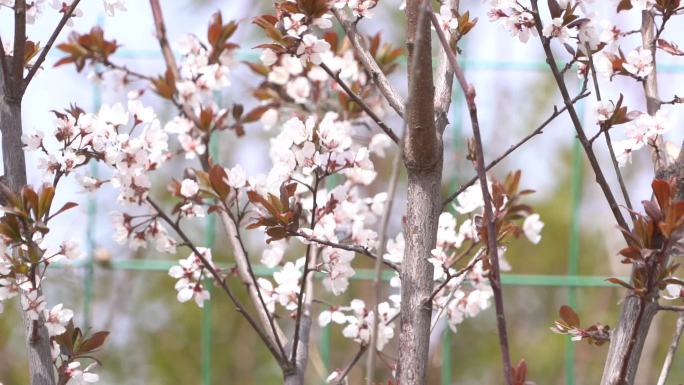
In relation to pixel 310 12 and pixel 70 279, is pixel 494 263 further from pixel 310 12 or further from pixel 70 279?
pixel 70 279

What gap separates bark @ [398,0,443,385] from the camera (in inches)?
42.0

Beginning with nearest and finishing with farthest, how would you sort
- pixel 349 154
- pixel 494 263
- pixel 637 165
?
1. pixel 494 263
2. pixel 349 154
3. pixel 637 165

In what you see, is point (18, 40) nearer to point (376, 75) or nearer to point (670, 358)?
point (376, 75)

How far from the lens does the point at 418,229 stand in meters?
1.10

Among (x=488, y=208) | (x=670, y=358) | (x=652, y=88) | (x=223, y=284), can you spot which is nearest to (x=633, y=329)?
(x=670, y=358)

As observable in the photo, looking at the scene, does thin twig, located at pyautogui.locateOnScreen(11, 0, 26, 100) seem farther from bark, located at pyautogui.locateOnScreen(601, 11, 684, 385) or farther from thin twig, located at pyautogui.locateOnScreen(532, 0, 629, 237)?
bark, located at pyautogui.locateOnScreen(601, 11, 684, 385)

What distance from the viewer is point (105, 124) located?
124 cm

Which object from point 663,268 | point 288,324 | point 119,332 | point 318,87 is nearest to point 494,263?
point 663,268

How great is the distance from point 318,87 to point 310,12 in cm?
75

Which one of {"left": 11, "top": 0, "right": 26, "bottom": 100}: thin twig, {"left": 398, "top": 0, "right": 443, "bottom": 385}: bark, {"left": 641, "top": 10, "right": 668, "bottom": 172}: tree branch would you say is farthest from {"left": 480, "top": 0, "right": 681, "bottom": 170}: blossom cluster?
{"left": 11, "top": 0, "right": 26, "bottom": 100}: thin twig

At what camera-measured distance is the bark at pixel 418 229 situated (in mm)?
1066

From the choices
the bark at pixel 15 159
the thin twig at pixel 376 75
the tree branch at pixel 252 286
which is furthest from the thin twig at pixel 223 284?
the thin twig at pixel 376 75

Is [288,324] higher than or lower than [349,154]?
lower

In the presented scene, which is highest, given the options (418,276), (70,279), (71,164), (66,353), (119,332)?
(71,164)
